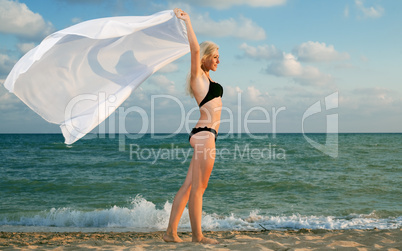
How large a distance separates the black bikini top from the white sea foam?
385cm

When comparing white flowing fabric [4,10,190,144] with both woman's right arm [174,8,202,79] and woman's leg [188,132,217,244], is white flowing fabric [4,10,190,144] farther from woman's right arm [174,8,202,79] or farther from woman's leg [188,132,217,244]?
woman's leg [188,132,217,244]

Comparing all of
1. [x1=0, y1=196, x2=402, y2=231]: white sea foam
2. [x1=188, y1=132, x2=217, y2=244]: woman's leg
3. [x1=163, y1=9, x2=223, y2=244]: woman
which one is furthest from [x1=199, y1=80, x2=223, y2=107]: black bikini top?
[x1=0, y1=196, x2=402, y2=231]: white sea foam

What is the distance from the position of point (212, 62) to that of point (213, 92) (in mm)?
340

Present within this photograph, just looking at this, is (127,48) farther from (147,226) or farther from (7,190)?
(7,190)

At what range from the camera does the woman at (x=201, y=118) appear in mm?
3736

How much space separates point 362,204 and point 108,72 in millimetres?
7577

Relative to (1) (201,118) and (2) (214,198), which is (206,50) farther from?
(2) (214,198)

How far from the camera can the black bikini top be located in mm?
3820

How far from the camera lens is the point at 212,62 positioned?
3902mm

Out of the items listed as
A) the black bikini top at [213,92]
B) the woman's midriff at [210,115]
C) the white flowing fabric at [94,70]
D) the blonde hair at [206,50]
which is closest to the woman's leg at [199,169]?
the woman's midriff at [210,115]

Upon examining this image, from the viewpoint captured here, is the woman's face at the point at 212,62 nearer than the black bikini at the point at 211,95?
No

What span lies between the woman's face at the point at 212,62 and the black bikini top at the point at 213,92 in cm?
16

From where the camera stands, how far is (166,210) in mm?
8508

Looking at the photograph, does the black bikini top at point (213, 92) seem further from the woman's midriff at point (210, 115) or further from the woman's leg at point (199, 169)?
the woman's leg at point (199, 169)
